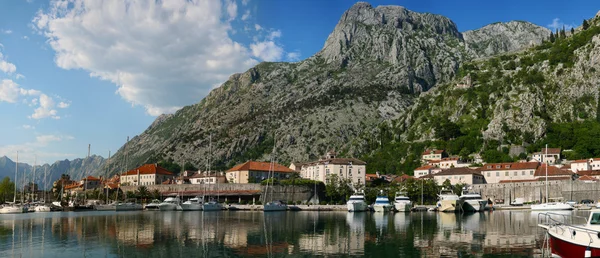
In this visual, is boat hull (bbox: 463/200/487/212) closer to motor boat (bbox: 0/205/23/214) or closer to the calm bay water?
the calm bay water

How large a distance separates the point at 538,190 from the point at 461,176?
58.4 ft

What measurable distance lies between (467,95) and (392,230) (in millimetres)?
131700

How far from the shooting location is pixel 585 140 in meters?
121

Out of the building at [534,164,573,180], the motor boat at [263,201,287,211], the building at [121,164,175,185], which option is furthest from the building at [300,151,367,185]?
the building at [121,164,175,185]

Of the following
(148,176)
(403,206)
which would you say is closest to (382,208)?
(403,206)

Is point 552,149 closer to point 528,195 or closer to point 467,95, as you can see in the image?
point 528,195

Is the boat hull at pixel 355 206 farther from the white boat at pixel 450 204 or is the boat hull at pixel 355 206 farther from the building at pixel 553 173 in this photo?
the building at pixel 553 173

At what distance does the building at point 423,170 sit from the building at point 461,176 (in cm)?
1205

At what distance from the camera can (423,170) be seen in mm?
128875

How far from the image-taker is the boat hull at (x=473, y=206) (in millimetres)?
83938

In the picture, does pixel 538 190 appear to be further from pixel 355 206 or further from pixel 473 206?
pixel 355 206

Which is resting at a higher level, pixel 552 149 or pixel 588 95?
pixel 588 95

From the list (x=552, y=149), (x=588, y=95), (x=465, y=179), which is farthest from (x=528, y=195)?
(x=588, y=95)

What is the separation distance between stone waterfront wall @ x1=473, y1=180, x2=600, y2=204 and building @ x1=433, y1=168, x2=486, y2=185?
4490 mm
